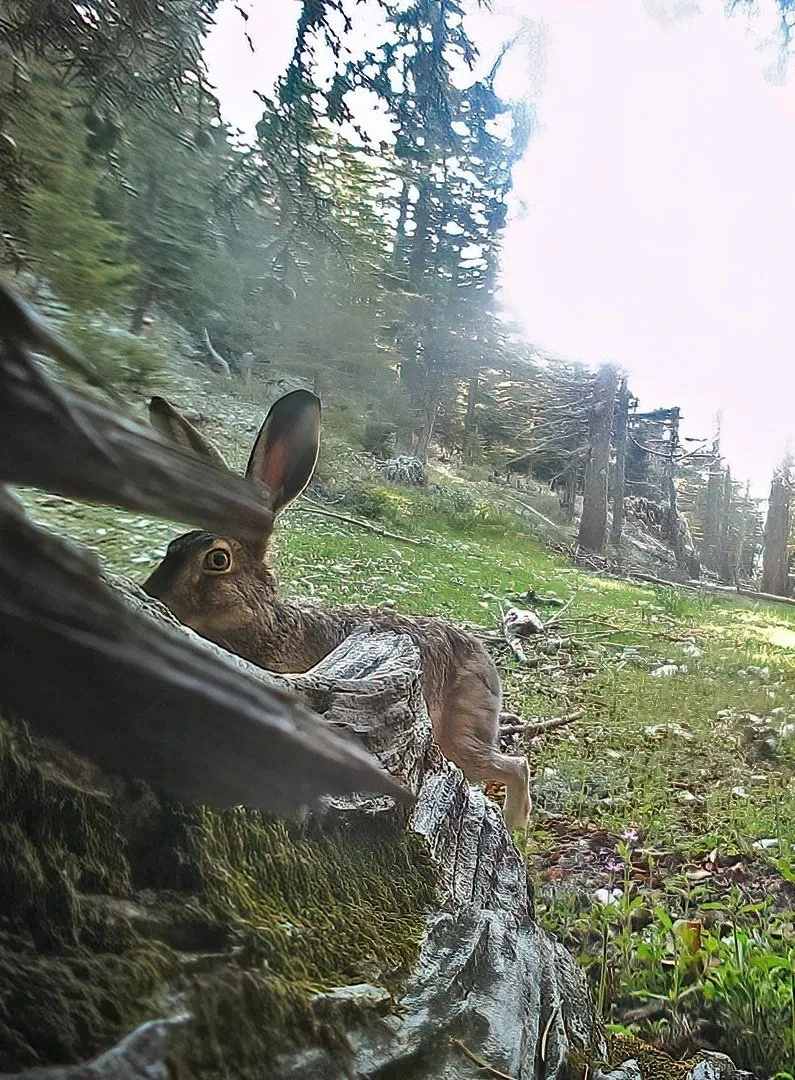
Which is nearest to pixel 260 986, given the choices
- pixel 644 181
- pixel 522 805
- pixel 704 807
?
pixel 522 805

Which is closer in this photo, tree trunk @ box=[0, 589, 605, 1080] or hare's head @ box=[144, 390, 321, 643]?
tree trunk @ box=[0, 589, 605, 1080]

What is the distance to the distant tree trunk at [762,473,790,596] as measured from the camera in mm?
1790

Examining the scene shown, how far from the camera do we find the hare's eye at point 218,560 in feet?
3.61

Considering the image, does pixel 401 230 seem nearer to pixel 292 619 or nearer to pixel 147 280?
pixel 147 280

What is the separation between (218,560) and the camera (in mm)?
1117

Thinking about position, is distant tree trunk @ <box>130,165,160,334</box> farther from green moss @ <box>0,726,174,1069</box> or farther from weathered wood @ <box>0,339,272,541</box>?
green moss @ <box>0,726,174,1069</box>

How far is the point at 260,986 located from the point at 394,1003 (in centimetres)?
11

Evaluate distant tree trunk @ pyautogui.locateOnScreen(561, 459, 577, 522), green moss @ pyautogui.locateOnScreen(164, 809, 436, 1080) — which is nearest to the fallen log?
distant tree trunk @ pyautogui.locateOnScreen(561, 459, 577, 522)

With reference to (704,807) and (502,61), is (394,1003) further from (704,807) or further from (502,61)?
(502,61)

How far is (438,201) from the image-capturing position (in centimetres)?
167

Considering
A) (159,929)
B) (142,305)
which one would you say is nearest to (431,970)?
(159,929)

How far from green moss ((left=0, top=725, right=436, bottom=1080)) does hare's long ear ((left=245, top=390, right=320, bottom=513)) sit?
57 centimetres

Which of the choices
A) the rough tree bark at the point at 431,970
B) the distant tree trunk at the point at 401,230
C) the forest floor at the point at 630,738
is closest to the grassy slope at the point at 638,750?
the forest floor at the point at 630,738

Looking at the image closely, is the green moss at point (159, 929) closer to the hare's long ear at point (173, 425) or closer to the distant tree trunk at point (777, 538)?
the hare's long ear at point (173, 425)
